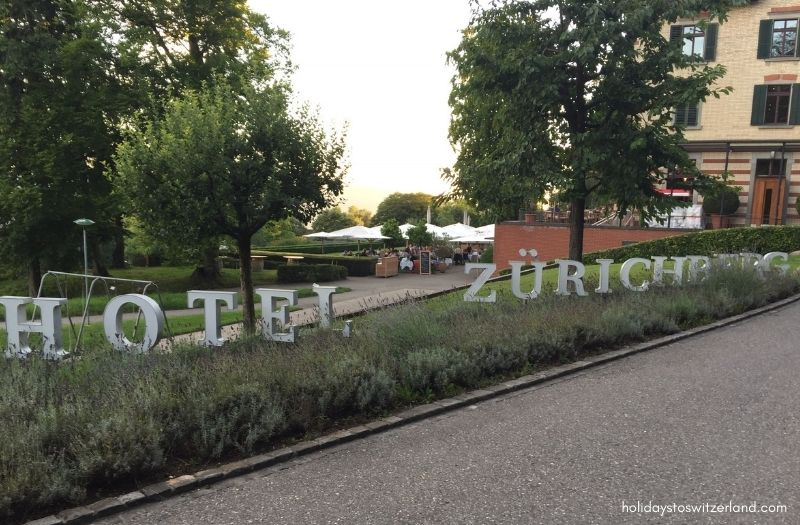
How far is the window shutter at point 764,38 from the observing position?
2575 centimetres

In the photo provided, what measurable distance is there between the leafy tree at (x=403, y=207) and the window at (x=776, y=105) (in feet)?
209

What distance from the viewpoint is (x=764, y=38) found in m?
25.8

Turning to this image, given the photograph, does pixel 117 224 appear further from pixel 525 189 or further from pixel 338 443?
pixel 338 443

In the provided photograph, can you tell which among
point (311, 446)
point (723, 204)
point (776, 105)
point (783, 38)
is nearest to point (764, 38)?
point (783, 38)

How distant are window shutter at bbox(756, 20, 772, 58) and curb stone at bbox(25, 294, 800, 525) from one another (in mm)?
24524

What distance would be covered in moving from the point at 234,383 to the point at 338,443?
119cm

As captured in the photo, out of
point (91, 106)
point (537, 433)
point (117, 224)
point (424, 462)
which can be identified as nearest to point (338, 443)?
point (424, 462)

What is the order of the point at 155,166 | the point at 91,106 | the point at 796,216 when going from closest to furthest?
1. the point at 155,166
2. the point at 91,106
3. the point at 796,216

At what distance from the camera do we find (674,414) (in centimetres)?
564

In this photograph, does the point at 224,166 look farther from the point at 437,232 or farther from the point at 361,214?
the point at 361,214

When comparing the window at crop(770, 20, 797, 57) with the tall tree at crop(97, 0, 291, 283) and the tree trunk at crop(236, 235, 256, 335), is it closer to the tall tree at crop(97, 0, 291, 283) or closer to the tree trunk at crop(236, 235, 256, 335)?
the tall tree at crop(97, 0, 291, 283)

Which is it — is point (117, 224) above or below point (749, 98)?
below

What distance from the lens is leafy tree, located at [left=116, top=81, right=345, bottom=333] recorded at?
9.06m

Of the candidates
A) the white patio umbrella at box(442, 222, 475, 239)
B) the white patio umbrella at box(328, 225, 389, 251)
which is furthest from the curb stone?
the white patio umbrella at box(442, 222, 475, 239)
